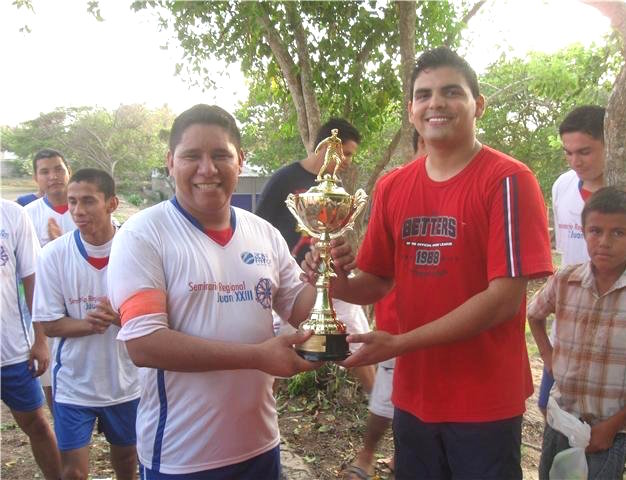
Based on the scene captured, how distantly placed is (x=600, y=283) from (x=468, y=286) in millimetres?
1006

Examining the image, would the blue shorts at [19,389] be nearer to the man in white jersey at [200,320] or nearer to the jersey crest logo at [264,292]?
the man in white jersey at [200,320]

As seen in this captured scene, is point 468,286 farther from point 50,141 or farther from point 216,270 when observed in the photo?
point 50,141

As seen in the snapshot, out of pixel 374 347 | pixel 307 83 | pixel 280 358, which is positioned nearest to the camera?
pixel 280 358

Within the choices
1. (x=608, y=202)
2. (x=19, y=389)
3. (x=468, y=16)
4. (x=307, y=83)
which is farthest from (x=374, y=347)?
(x=468, y=16)

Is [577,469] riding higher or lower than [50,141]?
lower

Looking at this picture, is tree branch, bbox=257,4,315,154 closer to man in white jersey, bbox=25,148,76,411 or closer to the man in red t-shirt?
man in white jersey, bbox=25,148,76,411

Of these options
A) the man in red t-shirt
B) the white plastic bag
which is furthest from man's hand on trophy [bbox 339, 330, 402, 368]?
the white plastic bag

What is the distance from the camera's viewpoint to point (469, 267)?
2.05m

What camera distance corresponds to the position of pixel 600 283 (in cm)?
269

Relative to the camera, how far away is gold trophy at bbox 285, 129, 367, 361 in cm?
204

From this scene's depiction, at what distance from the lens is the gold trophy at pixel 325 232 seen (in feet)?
6.71

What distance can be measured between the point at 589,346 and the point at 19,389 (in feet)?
10.5

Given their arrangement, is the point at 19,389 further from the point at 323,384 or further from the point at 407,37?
the point at 407,37

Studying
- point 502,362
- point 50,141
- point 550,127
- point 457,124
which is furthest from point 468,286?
point 50,141
